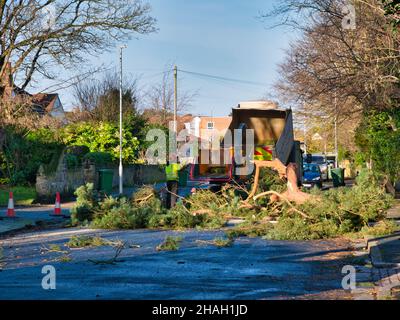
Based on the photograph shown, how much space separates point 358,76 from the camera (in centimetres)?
2267

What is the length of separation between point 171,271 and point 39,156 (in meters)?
22.4

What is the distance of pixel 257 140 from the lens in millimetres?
27094

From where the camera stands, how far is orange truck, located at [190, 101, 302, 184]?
25.6 metres

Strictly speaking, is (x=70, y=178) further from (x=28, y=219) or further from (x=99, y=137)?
(x=99, y=137)

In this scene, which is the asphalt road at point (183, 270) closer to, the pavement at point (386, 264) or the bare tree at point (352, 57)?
the pavement at point (386, 264)

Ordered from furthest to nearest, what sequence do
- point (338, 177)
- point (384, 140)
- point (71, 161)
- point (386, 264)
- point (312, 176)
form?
point (338, 177) < point (312, 176) < point (71, 161) < point (384, 140) < point (386, 264)

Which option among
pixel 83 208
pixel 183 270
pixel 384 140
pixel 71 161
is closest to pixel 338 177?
pixel 384 140

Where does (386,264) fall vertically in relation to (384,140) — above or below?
below

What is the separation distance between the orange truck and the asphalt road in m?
9.28

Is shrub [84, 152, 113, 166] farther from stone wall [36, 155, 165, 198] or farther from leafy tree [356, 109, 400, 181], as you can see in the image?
leafy tree [356, 109, 400, 181]

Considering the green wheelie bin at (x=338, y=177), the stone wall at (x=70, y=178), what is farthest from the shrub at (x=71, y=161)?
the green wheelie bin at (x=338, y=177)

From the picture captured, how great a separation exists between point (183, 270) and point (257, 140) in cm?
1600

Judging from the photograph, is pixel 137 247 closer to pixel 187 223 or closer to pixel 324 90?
pixel 187 223
